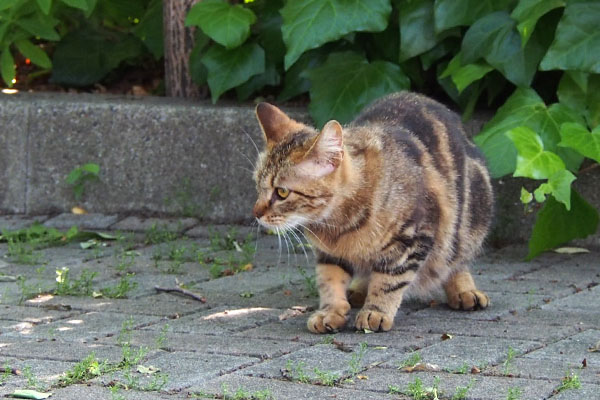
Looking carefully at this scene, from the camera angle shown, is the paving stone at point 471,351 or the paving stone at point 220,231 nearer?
the paving stone at point 471,351

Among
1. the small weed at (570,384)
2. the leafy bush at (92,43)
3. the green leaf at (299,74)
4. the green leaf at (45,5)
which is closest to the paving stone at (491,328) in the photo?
the small weed at (570,384)

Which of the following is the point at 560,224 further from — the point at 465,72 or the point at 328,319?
the point at 328,319

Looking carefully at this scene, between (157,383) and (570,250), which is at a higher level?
(157,383)

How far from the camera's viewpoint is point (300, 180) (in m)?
4.03

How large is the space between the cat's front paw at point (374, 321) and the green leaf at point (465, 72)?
1.83 m

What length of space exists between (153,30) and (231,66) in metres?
1.07

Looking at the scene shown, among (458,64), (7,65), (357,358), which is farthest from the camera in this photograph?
(7,65)

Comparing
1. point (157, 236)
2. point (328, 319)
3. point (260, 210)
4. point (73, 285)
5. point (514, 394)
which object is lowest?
point (157, 236)

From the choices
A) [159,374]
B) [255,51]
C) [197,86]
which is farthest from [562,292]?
[197,86]

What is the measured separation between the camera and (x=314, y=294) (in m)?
4.78

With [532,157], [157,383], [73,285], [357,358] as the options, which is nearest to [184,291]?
[73,285]

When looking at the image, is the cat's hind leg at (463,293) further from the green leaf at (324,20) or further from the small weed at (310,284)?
the green leaf at (324,20)

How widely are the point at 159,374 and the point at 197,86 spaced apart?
3.62 metres

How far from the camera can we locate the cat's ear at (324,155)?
3.95 m
